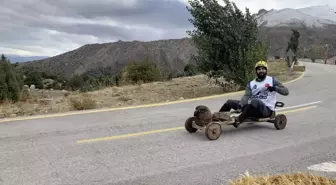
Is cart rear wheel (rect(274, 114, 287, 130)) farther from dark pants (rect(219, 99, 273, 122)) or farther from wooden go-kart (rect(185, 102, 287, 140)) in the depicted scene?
dark pants (rect(219, 99, 273, 122))

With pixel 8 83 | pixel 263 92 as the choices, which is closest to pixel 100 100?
pixel 8 83

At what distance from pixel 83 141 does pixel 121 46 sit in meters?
94.5

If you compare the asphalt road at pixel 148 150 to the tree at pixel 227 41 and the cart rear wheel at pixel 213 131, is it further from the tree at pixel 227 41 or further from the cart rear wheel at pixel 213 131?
the tree at pixel 227 41

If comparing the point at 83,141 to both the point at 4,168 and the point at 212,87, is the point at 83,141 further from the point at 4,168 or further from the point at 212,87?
the point at 212,87

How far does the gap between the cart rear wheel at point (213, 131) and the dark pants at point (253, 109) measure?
2.08 feet

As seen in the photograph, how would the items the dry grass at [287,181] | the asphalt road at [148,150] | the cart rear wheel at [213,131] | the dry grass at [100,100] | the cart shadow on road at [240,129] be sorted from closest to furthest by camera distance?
the dry grass at [287,181]
the asphalt road at [148,150]
the cart rear wheel at [213,131]
the cart shadow on road at [240,129]
the dry grass at [100,100]

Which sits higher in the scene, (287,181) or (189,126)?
(287,181)

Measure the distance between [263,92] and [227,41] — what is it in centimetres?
767

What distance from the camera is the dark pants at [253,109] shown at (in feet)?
23.6

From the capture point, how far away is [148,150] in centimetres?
614

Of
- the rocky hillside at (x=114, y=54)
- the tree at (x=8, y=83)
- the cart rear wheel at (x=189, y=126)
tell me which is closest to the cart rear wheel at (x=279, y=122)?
the cart rear wheel at (x=189, y=126)

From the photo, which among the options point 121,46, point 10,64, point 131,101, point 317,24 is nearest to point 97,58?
point 121,46

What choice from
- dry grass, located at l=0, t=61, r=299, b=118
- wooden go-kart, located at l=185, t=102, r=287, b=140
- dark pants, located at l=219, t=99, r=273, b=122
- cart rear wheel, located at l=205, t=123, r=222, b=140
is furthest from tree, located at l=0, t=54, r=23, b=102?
cart rear wheel, located at l=205, t=123, r=222, b=140

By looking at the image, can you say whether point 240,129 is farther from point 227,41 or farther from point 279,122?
point 227,41
